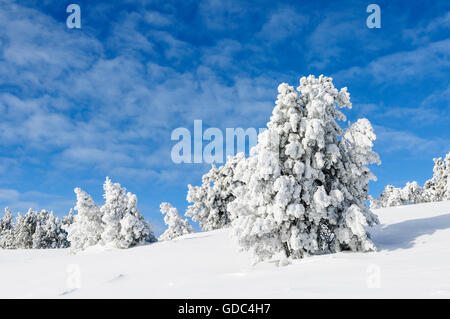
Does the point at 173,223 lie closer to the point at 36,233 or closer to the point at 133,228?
the point at 133,228

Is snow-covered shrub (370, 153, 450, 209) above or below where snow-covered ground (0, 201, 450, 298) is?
above

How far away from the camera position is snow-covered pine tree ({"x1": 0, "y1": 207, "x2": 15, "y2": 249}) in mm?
82062

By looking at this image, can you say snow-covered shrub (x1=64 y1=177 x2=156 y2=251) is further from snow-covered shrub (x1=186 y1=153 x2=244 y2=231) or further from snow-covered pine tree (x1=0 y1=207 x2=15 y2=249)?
snow-covered pine tree (x1=0 y1=207 x2=15 y2=249)

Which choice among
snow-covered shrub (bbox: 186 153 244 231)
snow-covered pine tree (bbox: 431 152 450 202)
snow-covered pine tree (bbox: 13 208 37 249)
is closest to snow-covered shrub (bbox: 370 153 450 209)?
snow-covered pine tree (bbox: 431 152 450 202)

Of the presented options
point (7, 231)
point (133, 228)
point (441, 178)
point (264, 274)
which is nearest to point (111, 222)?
point (133, 228)

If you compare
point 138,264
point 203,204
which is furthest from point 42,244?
point 138,264

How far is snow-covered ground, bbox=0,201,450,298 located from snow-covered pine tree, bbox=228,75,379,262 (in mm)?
1293

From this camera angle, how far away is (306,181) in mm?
16516

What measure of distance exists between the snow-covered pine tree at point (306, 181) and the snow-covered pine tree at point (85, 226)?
1972 centimetres

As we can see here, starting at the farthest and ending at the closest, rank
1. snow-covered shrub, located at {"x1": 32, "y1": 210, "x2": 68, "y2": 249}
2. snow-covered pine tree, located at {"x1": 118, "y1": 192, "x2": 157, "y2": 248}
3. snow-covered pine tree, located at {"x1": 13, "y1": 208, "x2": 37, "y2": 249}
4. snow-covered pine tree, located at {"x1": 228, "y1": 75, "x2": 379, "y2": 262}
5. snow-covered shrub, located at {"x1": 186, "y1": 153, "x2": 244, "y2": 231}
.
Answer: snow-covered pine tree, located at {"x1": 13, "y1": 208, "x2": 37, "y2": 249} < snow-covered shrub, located at {"x1": 32, "y1": 210, "x2": 68, "y2": 249} < snow-covered shrub, located at {"x1": 186, "y1": 153, "x2": 244, "y2": 231} < snow-covered pine tree, located at {"x1": 118, "y1": 192, "x2": 157, "y2": 248} < snow-covered pine tree, located at {"x1": 228, "y1": 75, "x2": 379, "y2": 262}

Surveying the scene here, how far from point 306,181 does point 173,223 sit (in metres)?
34.4

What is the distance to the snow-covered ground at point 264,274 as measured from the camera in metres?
9.81
